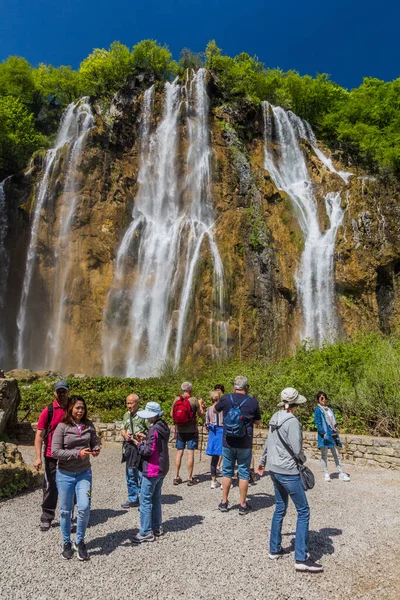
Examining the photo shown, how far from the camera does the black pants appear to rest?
5.80 metres

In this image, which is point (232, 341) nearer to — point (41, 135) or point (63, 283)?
point (63, 283)

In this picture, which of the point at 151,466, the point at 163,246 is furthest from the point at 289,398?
the point at 163,246

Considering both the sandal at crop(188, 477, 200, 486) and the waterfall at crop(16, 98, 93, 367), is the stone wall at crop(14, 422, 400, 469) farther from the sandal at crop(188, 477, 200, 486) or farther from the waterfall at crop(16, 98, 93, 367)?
the waterfall at crop(16, 98, 93, 367)

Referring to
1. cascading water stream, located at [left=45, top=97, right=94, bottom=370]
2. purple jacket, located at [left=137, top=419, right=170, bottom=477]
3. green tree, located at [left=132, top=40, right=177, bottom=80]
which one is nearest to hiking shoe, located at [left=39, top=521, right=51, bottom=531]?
purple jacket, located at [left=137, top=419, right=170, bottom=477]

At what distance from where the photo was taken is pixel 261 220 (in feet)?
85.9

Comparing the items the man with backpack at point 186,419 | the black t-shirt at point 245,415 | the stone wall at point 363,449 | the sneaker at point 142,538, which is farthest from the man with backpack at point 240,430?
the stone wall at point 363,449

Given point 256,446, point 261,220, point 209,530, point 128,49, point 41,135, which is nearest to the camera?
point 209,530

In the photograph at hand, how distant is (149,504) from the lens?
538cm

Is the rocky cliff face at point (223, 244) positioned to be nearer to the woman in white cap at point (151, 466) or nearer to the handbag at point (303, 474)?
the woman in white cap at point (151, 466)

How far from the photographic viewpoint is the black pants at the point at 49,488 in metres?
5.80

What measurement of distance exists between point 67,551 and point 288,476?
8.41 feet

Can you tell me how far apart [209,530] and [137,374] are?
18174 millimetres

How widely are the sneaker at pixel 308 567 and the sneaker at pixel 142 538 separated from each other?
5.77 feet

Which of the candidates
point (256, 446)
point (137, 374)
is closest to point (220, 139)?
point (137, 374)
